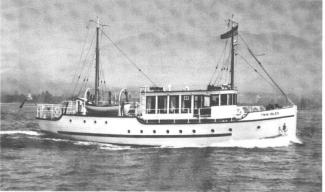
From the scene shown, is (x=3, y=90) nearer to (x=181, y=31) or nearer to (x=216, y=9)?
(x=181, y=31)

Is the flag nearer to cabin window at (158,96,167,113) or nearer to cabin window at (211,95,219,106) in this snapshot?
cabin window at (211,95,219,106)

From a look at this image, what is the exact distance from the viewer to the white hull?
14703 mm

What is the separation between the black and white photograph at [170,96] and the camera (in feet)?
38.6

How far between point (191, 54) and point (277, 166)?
15.2 ft

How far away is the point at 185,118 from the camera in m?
15.2

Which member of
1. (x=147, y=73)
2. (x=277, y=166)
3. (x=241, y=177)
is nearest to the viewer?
(x=241, y=177)

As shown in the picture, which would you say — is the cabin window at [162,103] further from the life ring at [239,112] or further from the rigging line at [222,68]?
the life ring at [239,112]

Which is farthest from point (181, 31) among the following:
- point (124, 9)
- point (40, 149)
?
point (40, 149)

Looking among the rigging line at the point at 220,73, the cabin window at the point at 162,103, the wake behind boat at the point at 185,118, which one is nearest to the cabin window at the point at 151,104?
the wake behind boat at the point at 185,118

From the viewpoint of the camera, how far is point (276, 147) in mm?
14625

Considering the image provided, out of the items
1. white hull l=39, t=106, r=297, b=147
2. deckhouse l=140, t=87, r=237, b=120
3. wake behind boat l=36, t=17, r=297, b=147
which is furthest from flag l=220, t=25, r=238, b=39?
white hull l=39, t=106, r=297, b=147

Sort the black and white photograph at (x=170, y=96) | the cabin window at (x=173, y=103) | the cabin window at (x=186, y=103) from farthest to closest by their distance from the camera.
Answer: the cabin window at (x=173, y=103)
the cabin window at (x=186, y=103)
the black and white photograph at (x=170, y=96)

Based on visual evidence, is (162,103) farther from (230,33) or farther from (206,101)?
(230,33)

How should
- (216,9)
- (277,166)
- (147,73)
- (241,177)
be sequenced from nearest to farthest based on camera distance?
1. (241,177)
2. (277,166)
3. (216,9)
4. (147,73)
